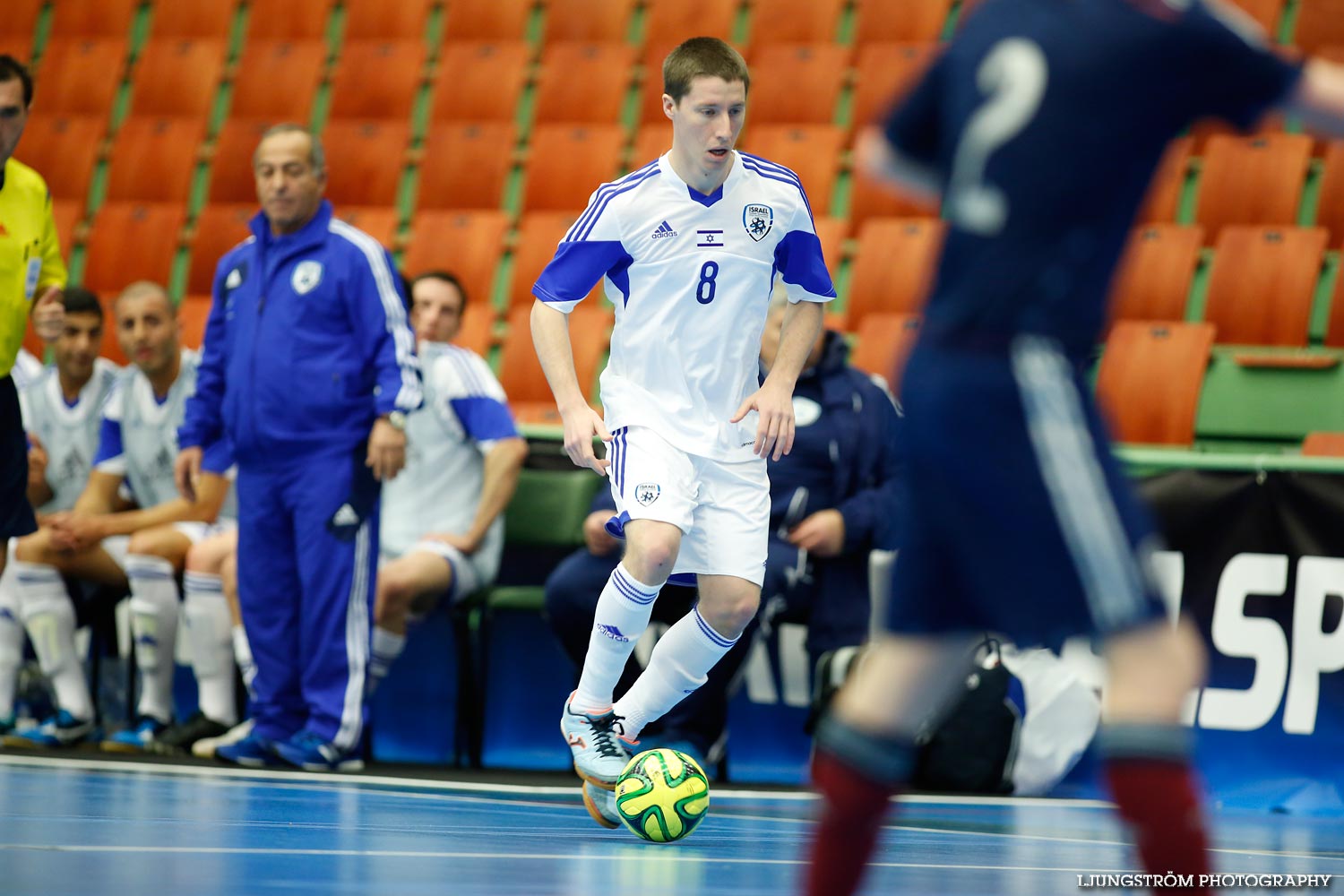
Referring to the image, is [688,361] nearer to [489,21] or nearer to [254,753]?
[254,753]

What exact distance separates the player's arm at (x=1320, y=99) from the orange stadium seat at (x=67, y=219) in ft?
33.5

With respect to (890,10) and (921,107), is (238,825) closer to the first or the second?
(921,107)

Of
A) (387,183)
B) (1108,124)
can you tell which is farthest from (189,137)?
(1108,124)

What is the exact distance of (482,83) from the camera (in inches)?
454

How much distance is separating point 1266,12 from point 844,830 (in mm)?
8597

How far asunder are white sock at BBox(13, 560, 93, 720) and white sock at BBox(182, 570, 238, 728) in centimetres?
59

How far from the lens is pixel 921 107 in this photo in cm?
263

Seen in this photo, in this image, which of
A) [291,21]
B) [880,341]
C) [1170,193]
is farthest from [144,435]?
[291,21]

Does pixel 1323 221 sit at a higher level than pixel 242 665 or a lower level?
higher

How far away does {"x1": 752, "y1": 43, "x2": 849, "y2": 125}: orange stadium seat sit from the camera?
10578 millimetres

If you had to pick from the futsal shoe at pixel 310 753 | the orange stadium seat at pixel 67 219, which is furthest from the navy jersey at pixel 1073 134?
the orange stadium seat at pixel 67 219

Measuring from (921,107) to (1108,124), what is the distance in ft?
1.08

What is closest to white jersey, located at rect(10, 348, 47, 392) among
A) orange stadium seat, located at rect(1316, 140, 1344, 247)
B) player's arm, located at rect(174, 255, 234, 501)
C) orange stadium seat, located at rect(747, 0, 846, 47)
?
player's arm, located at rect(174, 255, 234, 501)

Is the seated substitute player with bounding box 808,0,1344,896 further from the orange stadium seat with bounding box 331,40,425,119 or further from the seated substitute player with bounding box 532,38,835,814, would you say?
the orange stadium seat with bounding box 331,40,425,119
